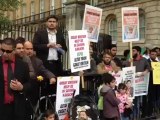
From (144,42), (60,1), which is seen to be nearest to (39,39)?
(144,42)

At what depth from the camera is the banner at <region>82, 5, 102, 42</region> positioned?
10.5 metres

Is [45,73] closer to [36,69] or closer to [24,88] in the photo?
[36,69]

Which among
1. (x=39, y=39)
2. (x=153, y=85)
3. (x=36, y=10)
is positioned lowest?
(x=153, y=85)

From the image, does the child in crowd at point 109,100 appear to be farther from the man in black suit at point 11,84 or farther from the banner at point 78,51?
the man in black suit at point 11,84

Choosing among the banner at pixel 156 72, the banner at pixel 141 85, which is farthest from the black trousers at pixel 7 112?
the banner at pixel 156 72

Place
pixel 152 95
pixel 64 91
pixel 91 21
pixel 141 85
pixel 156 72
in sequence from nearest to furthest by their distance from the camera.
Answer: pixel 64 91 → pixel 91 21 → pixel 141 85 → pixel 156 72 → pixel 152 95

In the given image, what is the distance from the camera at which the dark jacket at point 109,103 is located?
881cm

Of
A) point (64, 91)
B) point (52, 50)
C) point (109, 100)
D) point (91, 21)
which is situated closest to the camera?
point (64, 91)

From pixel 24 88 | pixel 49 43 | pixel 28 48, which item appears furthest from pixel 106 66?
pixel 24 88

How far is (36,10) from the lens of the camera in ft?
209

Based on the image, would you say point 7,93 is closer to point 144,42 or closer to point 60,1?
point 144,42

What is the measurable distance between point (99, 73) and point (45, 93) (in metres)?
1.56

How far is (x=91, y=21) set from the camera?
34.9 ft

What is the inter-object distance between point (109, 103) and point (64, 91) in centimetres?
101
